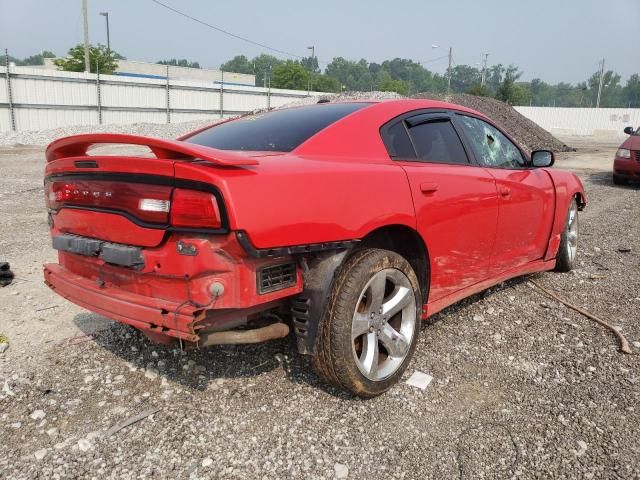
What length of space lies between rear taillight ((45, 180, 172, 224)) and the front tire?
897 millimetres

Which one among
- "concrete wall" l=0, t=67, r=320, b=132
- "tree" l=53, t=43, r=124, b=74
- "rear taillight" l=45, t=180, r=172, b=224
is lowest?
"rear taillight" l=45, t=180, r=172, b=224

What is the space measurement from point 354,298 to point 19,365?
2079 millimetres

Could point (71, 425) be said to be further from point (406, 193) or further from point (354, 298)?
point (406, 193)

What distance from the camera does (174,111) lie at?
2781 cm

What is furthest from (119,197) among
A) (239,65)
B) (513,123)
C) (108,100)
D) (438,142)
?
(239,65)

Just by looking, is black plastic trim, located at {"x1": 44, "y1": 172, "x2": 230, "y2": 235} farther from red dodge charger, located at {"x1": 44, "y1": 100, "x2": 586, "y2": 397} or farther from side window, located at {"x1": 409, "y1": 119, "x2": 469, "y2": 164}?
side window, located at {"x1": 409, "y1": 119, "x2": 469, "y2": 164}

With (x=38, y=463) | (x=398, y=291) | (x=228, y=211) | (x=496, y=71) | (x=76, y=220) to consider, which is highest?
(x=496, y=71)

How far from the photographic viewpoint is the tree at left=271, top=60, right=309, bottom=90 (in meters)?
83.1

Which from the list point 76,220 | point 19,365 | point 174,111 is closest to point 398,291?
point 76,220

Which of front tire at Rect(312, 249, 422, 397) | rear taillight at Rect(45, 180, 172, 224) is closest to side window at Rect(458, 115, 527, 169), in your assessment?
front tire at Rect(312, 249, 422, 397)

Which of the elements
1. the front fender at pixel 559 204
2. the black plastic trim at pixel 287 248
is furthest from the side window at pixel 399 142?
the front fender at pixel 559 204

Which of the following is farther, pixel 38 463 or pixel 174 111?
pixel 174 111

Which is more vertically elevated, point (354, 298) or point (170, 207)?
point (170, 207)

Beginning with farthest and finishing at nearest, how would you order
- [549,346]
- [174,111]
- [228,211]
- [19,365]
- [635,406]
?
[174,111] < [549,346] < [19,365] < [635,406] < [228,211]
